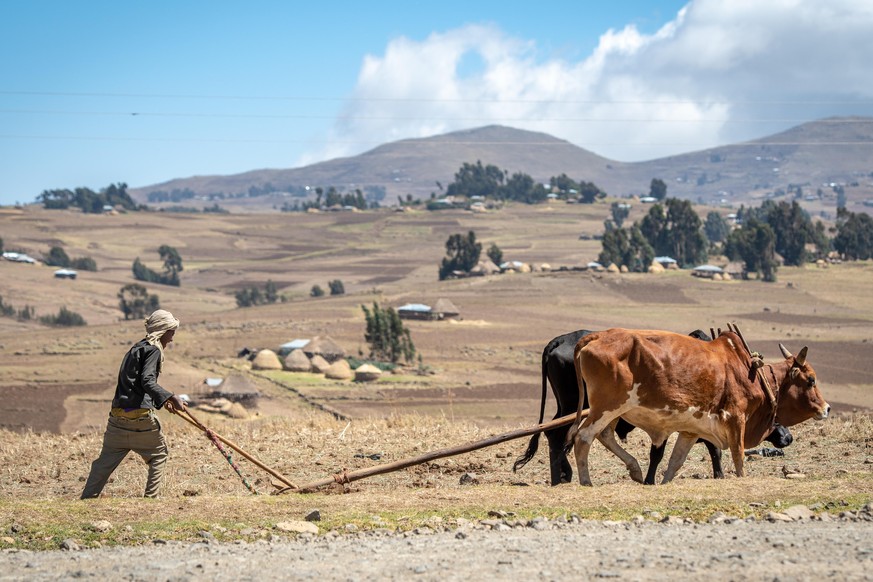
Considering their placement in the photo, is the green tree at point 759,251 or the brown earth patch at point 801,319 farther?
the green tree at point 759,251

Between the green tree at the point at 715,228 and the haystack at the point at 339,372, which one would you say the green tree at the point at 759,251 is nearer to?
the haystack at the point at 339,372

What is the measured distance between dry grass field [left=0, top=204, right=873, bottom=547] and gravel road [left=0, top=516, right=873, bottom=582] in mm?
702

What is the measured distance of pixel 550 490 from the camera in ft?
37.4

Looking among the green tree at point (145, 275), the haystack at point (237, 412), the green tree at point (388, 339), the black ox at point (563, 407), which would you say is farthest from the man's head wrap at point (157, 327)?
the green tree at point (145, 275)

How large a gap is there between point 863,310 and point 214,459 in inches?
2949

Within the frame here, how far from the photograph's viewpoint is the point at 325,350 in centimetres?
6225

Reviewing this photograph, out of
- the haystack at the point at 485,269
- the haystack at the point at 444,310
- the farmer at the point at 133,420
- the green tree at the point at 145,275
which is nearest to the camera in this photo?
the farmer at the point at 133,420

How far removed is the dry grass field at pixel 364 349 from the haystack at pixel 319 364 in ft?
5.05

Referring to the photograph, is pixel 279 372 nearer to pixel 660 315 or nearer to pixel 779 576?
pixel 660 315

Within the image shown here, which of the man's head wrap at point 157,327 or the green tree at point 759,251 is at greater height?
the man's head wrap at point 157,327

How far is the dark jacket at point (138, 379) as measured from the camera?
11.5 meters

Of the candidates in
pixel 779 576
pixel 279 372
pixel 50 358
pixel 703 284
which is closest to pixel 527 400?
pixel 279 372

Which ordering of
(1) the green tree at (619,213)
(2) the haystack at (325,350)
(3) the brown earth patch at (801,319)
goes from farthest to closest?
1. (1) the green tree at (619,213)
2. (3) the brown earth patch at (801,319)
3. (2) the haystack at (325,350)

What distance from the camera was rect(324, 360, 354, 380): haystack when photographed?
58.2 m
